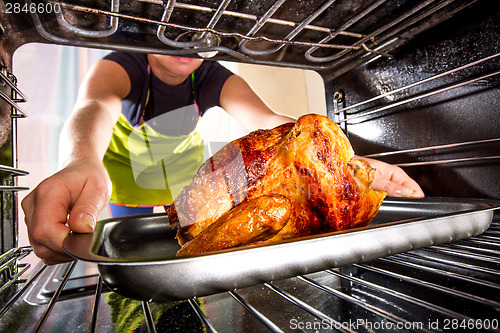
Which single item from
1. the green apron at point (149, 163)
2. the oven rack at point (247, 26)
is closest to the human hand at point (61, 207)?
the green apron at point (149, 163)

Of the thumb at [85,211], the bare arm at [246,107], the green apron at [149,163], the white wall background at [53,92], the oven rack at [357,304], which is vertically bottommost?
the oven rack at [357,304]

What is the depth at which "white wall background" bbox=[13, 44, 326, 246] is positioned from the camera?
2.36 m

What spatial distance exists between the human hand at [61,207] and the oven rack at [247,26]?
0.36m

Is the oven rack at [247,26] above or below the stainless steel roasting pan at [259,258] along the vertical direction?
above

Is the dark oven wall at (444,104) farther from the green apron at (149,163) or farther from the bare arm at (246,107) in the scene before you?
the green apron at (149,163)

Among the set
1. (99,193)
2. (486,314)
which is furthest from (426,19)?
(99,193)

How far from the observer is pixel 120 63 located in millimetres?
1387

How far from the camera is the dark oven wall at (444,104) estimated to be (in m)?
0.81

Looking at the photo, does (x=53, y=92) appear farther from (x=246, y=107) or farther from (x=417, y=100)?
(x=417, y=100)

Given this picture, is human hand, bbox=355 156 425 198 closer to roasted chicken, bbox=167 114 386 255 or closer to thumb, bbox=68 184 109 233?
roasted chicken, bbox=167 114 386 255

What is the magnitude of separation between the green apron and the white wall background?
71 centimetres

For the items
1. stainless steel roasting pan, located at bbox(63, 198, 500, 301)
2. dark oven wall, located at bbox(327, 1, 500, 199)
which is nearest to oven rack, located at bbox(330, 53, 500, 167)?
dark oven wall, located at bbox(327, 1, 500, 199)

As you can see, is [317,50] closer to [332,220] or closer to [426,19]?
[426,19]

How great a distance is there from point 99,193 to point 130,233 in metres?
0.19
